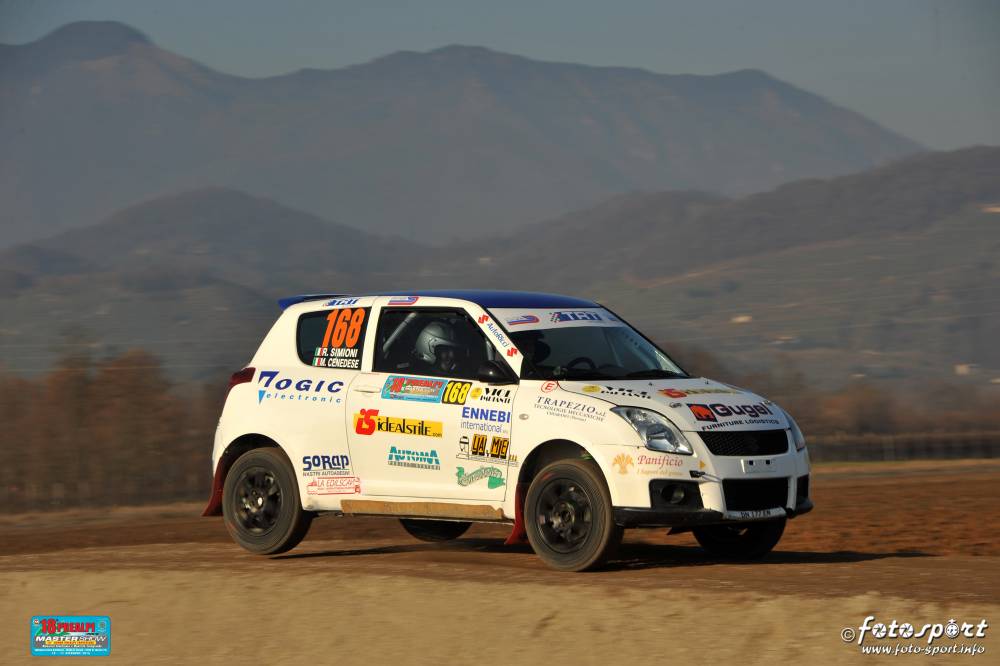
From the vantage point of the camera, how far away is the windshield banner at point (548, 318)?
33.4 feet

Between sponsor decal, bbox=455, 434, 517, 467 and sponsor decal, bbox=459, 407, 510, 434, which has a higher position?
sponsor decal, bbox=459, 407, 510, 434

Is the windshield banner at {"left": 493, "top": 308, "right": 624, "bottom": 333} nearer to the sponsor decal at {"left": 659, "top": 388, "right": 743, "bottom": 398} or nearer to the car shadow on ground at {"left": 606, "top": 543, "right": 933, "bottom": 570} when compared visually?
the sponsor decal at {"left": 659, "top": 388, "right": 743, "bottom": 398}

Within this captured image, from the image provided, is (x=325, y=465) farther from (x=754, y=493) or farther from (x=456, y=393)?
(x=754, y=493)

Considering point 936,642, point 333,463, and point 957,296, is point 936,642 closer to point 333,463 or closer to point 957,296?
point 333,463

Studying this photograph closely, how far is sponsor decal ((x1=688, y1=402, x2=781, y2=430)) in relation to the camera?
934 centimetres

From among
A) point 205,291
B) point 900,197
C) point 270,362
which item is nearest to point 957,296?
point 900,197

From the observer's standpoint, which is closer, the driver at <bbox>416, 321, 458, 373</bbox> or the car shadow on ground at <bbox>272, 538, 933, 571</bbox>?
the driver at <bbox>416, 321, 458, 373</bbox>

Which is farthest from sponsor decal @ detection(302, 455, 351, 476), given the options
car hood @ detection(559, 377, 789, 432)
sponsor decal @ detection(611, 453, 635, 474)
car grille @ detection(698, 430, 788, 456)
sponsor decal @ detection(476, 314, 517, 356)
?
car grille @ detection(698, 430, 788, 456)

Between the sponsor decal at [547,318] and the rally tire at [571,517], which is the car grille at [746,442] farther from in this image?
the sponsor decal at [547,318]

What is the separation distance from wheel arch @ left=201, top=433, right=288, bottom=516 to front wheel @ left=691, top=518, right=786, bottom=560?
144 inches

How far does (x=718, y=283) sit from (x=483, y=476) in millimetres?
131045

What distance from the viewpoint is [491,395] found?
9828 millimetres

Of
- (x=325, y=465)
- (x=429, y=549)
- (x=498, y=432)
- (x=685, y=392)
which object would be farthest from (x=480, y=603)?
(x=429, y=549)

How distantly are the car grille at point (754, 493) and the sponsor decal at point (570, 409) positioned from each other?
38.5 inches
